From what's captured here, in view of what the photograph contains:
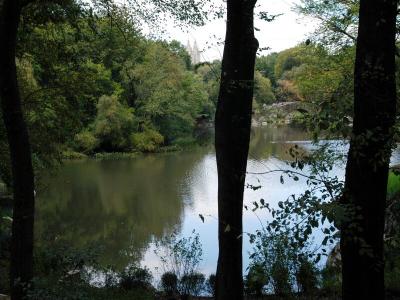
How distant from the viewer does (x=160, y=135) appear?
39.3m

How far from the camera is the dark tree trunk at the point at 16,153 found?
4.13 meters

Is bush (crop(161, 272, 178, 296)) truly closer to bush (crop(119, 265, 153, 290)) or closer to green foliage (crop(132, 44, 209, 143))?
bush (crop(119, 265, 153, 290))

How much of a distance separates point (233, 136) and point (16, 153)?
6.95ft

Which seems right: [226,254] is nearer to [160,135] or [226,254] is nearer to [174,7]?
[174,7]

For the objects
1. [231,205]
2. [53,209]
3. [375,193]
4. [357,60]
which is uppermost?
[357,60]

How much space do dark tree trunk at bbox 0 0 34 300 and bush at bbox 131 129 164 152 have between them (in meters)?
33.1

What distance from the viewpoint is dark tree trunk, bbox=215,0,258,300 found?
3408mm

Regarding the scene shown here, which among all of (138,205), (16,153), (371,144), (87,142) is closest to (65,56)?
(16,153)

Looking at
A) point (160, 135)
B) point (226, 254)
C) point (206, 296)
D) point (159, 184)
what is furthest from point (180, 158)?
point (226, 254)

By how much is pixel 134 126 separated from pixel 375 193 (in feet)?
119

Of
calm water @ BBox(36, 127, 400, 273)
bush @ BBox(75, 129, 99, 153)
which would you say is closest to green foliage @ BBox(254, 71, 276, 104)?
calm water @ BBox(36, 127, 400, 273)

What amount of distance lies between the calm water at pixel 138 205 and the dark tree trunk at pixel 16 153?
3.44 m

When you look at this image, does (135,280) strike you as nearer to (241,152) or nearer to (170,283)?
(170,283)

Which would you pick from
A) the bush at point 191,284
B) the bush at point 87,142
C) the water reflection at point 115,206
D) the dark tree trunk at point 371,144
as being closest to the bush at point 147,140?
the bush at point 87,142
